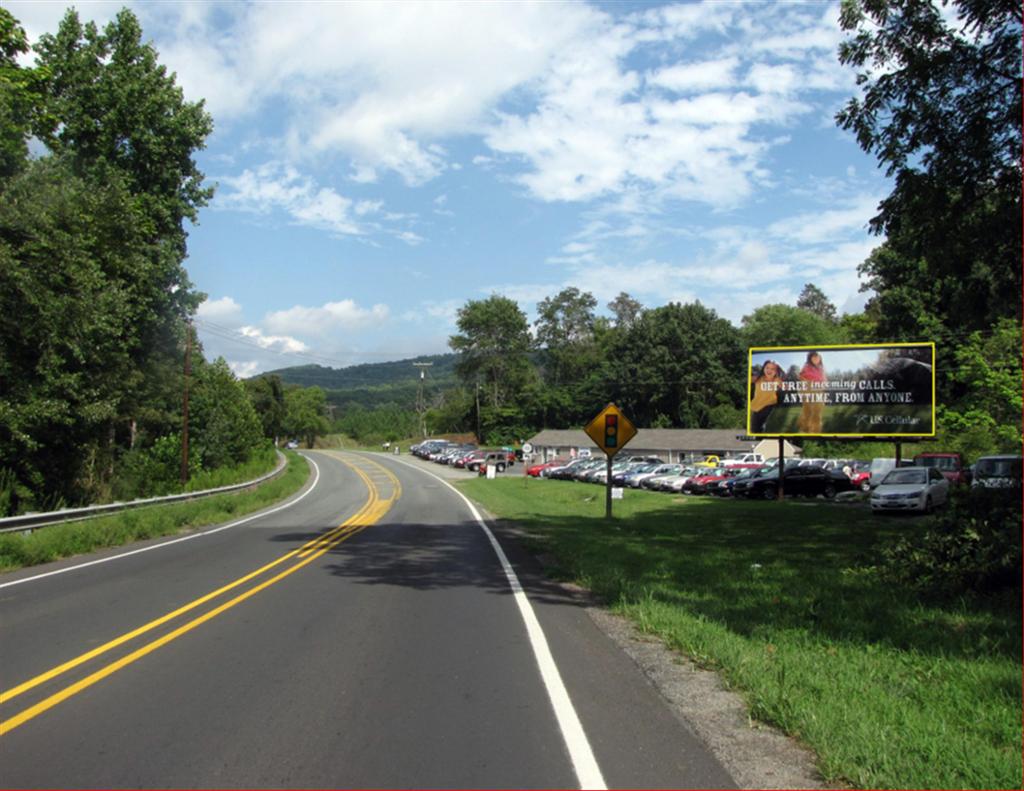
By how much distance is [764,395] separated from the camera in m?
35.6

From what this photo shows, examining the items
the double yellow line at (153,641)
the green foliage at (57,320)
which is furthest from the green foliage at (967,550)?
the green foliage at (57,320)

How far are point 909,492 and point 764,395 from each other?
10848 mm

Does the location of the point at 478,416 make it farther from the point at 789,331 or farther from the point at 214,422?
the point at 214,422

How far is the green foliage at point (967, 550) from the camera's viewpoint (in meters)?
9.64

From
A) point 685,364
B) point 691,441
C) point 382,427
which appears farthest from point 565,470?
point 382,427

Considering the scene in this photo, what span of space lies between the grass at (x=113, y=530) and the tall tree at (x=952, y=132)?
53.6 feet

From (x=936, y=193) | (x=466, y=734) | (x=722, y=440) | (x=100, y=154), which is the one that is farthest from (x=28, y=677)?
(x=722, y=440)

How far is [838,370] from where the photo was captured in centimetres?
3406

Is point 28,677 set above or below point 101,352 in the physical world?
below

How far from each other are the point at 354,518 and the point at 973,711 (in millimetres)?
23642

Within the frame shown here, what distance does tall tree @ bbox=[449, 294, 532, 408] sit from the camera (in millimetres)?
123562

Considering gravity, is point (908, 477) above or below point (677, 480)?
above

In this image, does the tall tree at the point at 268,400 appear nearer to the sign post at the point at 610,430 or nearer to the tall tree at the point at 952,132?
the sign post at the point at 610,430

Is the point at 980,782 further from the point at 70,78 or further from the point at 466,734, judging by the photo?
the point at 70,78
